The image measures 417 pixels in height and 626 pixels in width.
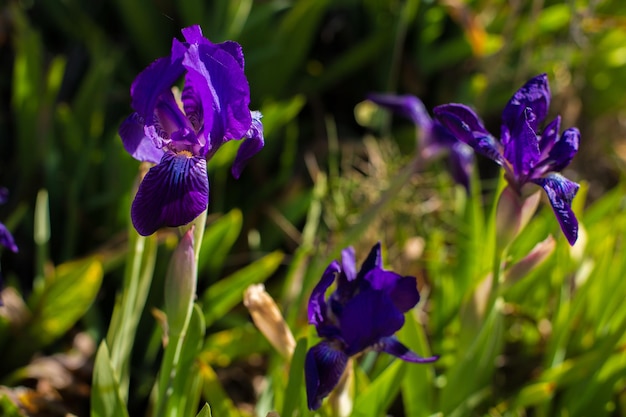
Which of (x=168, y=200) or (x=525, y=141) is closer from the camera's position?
(x=168, y=200)

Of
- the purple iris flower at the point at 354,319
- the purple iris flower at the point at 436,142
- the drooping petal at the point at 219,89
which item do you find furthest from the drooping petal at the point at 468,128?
the purple iris flower at the point at 436,142

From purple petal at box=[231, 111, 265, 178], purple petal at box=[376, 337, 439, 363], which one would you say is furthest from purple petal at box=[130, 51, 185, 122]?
purple petal at box=[376, 337, 439, 363]

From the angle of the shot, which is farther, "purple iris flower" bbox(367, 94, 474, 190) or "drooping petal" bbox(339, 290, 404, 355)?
"purple iris flower" bbox(367, 94, 474, 190)

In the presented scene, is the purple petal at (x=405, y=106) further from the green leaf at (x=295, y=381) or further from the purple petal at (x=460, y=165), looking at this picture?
the green leaf at (x=295, y=381)

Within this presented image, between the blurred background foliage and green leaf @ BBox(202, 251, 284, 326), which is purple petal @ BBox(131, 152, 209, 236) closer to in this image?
the blurred background foliage

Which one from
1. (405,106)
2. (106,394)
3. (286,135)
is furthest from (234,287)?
(286,135)

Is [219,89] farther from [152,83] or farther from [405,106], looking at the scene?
[405,106]
